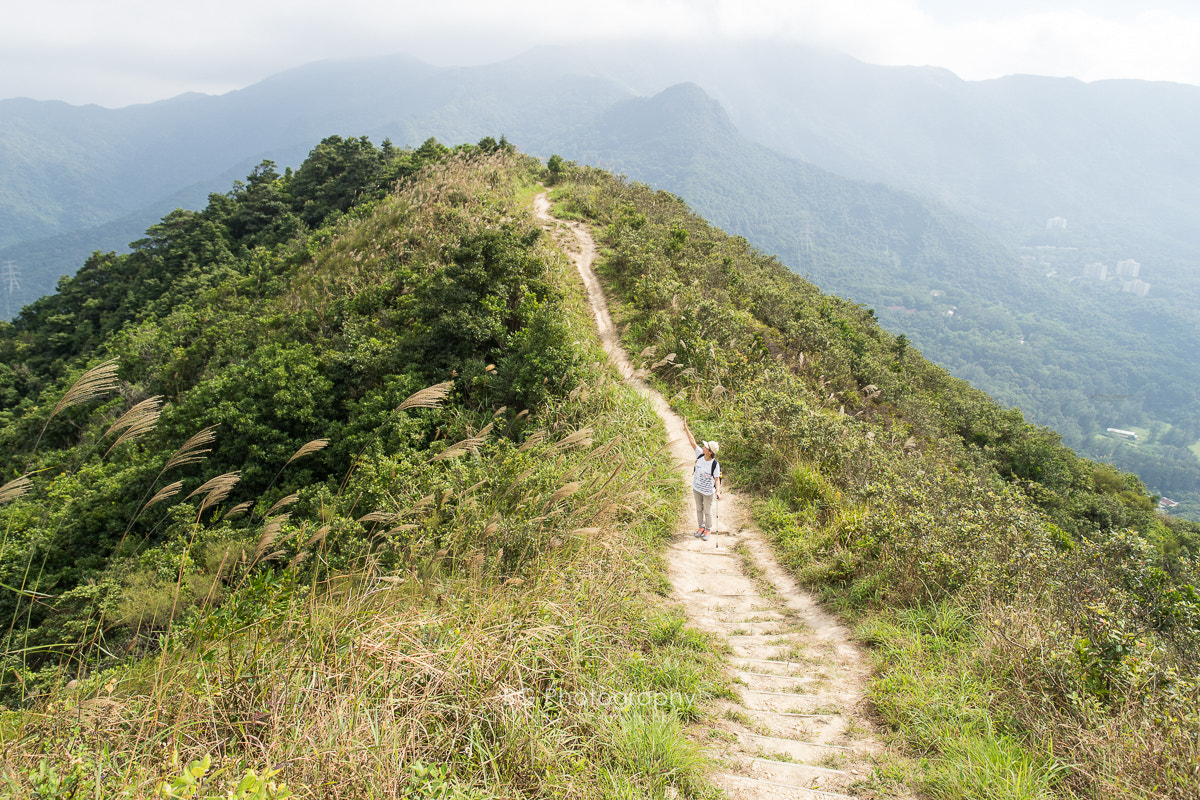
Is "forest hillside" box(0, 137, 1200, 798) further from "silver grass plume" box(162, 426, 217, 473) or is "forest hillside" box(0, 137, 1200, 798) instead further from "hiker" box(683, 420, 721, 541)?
"hiker" box(683, 420, 721, 541)

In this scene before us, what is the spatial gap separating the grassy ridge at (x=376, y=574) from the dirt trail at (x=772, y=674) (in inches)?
13.0

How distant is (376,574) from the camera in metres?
3.58

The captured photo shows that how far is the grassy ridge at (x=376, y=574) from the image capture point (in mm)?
2338

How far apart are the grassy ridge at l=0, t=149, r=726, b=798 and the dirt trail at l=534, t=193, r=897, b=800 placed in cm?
33

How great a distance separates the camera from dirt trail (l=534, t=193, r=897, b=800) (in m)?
3.12

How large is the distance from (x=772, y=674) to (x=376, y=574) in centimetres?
317

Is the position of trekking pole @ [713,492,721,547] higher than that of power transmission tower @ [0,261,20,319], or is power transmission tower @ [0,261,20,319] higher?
power transmission tower @ [0,261,20,319]

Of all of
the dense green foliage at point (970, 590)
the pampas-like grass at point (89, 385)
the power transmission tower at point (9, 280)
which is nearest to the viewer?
the pampas-like grass at point (89, 385)

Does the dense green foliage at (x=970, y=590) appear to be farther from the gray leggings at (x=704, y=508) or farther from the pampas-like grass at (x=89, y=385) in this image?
the pampas-like grass at (x=89, y=385)

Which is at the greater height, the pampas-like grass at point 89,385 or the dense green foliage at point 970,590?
the pampas-like grass at point 89,385

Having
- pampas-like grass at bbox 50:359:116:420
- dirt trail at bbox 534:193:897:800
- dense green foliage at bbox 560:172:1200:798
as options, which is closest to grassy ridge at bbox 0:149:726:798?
pampas-like grass at bbox 50:359:116:420

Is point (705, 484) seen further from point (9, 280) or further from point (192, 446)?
point (9, 280)

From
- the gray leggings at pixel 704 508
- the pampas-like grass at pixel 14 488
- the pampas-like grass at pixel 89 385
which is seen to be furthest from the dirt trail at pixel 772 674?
the pampas-like grass at pixel 89 385

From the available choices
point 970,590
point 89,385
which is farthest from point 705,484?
point 89,385
